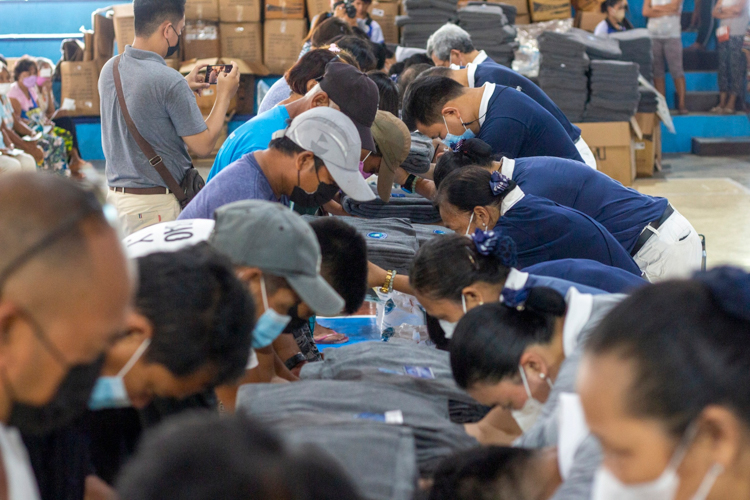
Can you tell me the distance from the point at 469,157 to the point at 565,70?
403 centimetres

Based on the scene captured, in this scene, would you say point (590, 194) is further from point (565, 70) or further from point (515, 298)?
point (565, 70)

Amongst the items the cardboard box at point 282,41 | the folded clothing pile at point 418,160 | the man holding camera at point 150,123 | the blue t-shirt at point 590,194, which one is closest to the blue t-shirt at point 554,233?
the blue t-shirt at point 590,194

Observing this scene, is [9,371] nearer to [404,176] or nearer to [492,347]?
[492,347]

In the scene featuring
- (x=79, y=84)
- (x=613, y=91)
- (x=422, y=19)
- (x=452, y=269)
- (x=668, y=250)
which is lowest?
(x=79, y=84)

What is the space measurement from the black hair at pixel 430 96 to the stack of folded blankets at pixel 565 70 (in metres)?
3.45

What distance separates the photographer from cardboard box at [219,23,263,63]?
316 inches

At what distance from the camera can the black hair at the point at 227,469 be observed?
2.19 ft

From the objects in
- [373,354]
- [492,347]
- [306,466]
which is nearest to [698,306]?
[306,466]

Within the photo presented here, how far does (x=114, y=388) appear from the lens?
1.28m

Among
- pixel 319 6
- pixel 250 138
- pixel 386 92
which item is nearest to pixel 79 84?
pixel 319 6

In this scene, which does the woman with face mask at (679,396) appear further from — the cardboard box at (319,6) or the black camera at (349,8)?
the cardboard box at (319,6)

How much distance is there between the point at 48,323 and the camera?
838 mm

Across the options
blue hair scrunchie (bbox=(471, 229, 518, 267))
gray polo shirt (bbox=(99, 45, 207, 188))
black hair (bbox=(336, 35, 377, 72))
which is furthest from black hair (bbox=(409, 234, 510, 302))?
black hair (bbox=(336, 35, 377, 72))

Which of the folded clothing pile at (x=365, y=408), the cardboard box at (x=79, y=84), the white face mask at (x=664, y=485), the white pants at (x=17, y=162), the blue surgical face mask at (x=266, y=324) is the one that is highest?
the white face mask at (x=664, y=485)
